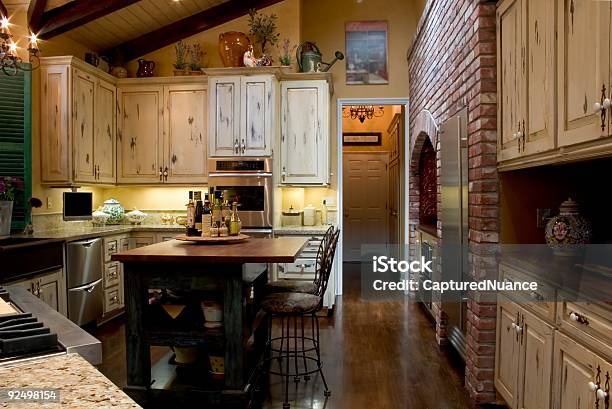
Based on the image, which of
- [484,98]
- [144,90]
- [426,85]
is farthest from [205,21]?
[484,98]

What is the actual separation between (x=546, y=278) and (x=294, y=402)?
1667 millimetres

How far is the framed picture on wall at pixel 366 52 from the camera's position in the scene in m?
5.91

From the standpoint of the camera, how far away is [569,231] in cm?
228

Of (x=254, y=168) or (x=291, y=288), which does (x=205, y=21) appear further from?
(x=291, y=288)

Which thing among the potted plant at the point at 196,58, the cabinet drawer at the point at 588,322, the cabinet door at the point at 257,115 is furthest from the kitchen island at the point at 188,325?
the potted plant at the point at 196,58

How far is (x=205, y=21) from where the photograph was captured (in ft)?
18.5

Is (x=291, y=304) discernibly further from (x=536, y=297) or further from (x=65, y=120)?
(x=65, y=120)

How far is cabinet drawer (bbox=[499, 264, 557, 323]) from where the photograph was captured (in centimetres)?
197

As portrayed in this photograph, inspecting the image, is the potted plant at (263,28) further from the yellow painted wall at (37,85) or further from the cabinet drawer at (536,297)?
the cabinet drawer at (536,297)

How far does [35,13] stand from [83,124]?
1110mm

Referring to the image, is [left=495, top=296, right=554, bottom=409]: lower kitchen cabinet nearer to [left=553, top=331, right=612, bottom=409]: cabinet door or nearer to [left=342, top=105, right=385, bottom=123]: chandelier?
[left=553, top=331, right=612, bottom=409]: cabinet door

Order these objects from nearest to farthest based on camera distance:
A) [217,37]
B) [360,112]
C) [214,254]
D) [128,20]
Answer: [214,254], [128,20], [217,37], [360,112]

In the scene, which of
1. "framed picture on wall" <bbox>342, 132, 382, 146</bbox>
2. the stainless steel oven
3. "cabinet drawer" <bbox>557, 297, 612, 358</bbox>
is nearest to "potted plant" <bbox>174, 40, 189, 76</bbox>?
the stainless steel oven

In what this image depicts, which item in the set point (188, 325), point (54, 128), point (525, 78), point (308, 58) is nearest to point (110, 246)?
point (54, 128)
